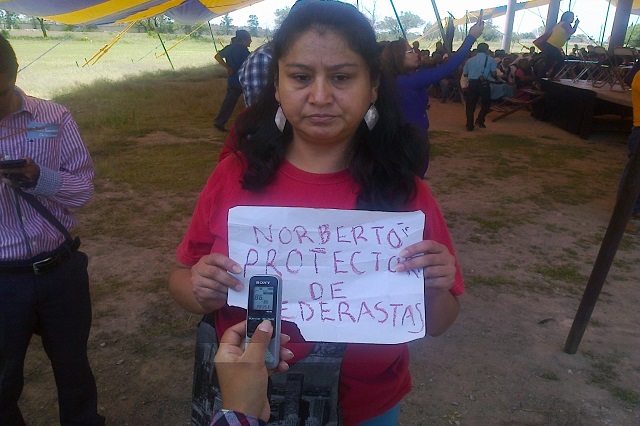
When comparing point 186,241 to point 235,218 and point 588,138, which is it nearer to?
point 235,218

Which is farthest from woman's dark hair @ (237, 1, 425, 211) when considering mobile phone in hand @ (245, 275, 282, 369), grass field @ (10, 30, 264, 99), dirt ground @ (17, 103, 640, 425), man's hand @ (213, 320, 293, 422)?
grass field @ (10, 30, 264, 99)

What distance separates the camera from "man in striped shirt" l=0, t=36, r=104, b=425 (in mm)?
1811

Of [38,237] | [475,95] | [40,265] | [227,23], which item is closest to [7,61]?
[38,237]

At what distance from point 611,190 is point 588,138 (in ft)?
12.3

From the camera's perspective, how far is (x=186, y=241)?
4.45ft

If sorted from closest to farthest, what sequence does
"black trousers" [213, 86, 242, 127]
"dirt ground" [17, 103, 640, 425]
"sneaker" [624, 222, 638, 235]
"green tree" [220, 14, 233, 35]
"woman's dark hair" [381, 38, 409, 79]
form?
"dirt ground" [17, 103, 640, 425] < "woman's dark hair" [381, 38, 409, 79] < "sneaker" [624, 222, 638, 235] < "black trousers" [213, 86, 242, 127] < "green tree" [220, 14, 233, 35]

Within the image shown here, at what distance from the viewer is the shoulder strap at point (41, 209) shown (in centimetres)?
179

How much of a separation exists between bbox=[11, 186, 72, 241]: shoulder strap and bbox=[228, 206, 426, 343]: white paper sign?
1075 millimetres

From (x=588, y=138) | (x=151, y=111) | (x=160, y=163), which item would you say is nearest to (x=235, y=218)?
(x=160, y=163)

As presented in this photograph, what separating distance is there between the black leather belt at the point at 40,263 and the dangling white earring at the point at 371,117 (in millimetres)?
1328

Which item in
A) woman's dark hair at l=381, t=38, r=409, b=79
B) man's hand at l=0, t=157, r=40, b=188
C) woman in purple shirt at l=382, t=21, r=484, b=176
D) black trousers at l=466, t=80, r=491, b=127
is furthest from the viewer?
black trousers at l=466, t=80, r=491, b=127

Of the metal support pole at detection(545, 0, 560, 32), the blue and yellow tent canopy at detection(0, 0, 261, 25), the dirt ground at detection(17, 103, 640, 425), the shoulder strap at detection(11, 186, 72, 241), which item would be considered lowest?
the dirt ground at detection(17, 103, 640, 425)

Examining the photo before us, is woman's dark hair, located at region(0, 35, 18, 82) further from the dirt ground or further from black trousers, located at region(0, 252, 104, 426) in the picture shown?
the dirt ground

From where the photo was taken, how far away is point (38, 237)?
187cm
